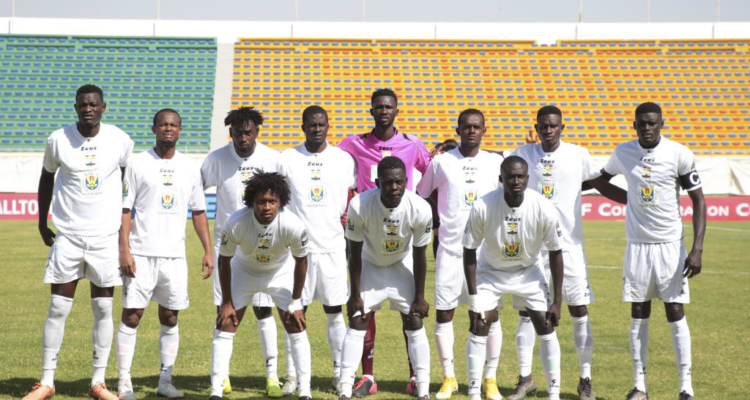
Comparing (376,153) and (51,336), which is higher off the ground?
(376,153)

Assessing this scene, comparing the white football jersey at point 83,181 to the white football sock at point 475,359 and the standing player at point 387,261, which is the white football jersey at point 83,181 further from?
the white football sock at point 475,359

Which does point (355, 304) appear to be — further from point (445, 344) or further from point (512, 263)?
point (512, 263)

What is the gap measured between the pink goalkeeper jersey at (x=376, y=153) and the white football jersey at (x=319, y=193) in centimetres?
30

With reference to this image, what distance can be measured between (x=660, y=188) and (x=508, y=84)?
103 ft

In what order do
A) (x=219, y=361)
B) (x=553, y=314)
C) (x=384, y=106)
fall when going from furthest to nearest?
(x=384, y=106) → (x=553, y=314) → (x=219, y=361)

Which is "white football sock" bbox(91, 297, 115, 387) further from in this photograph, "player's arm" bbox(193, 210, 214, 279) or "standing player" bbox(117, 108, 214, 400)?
"player's arm" bbox(193, 210, 214, 279)

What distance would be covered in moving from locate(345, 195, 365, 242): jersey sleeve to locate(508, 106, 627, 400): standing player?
5.42 feet

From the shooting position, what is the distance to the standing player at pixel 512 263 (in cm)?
580

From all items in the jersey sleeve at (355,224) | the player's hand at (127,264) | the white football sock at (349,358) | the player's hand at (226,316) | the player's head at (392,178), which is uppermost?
the player's head at (392,178)

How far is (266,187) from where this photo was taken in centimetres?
558

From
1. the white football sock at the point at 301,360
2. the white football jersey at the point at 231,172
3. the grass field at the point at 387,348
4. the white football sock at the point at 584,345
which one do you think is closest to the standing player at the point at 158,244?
the white football jersey at the point at 231,172

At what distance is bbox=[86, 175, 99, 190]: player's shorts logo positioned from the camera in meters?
5.97

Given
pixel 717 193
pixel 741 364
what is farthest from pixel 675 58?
pixel 741 364

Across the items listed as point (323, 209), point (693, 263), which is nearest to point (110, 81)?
point (323, 209)
